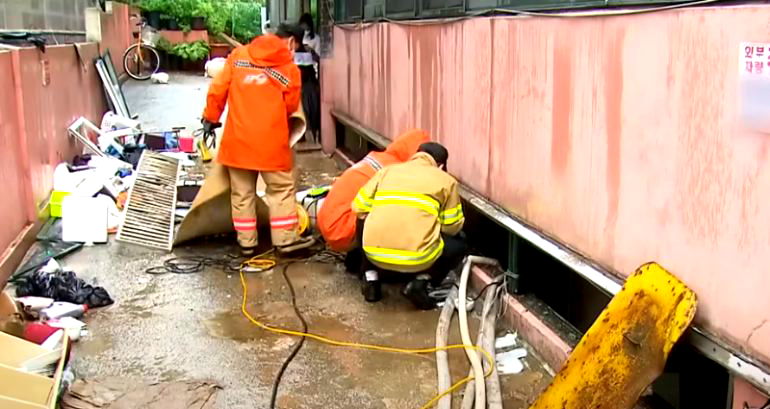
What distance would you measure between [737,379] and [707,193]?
0.65 m

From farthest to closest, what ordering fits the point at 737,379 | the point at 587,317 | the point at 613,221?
the point at 587,317, the point at 613,221, the point at 737,379

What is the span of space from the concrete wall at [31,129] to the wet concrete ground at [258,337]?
0.56 m

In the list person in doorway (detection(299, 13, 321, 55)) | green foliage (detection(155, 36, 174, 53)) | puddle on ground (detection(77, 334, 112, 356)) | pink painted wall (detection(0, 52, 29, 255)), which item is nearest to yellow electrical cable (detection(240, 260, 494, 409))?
puddle on ground (detection(77, 334, 112, 356))

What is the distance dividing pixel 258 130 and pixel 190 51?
20.0 metres

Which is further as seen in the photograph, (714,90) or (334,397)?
(334,397)

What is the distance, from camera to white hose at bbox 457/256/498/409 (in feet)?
11.9

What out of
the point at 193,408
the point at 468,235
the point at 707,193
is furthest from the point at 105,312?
the point at 707,193

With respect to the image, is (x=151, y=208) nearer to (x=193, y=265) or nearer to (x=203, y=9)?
(x=193, y=265)

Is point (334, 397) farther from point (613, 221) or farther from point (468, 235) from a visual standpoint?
point (468, 235)

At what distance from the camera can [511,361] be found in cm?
417

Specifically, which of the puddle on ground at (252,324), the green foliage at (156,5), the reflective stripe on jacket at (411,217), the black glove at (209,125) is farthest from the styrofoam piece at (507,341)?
the green foliage at (156,5)

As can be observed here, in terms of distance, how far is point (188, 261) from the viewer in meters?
6.07

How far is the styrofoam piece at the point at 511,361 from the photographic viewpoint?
4070 mm

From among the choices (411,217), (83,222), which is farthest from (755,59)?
(83,222)
